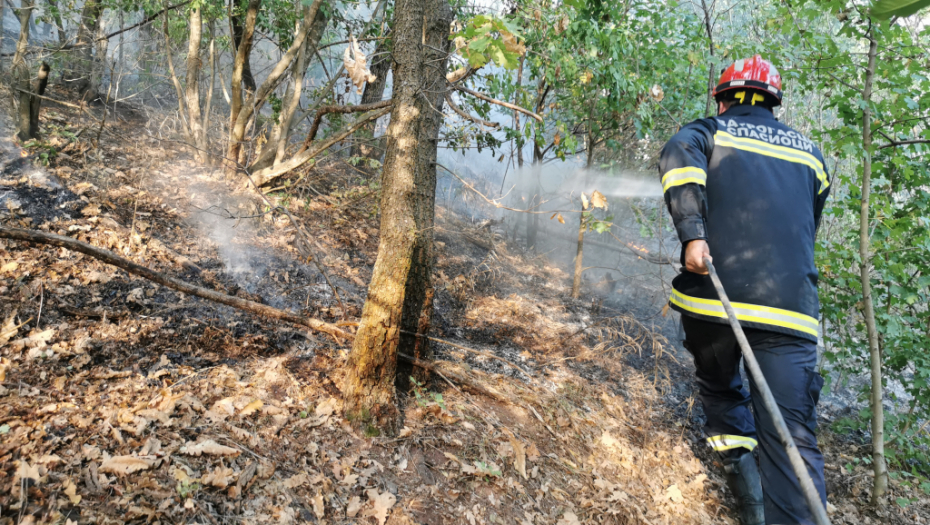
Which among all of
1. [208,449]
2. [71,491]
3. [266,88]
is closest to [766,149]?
[208,449]

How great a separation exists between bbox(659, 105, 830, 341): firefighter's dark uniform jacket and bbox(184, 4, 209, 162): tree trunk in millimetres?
5620

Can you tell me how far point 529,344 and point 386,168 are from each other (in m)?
2.72

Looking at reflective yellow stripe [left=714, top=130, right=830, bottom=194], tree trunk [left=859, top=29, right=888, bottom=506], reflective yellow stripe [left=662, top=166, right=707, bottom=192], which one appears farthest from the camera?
tree trunk [left=859, top=29, right=888, bottom=506]

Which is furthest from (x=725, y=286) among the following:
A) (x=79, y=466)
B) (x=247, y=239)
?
(x=247, y=239)

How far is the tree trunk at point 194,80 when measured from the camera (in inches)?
230

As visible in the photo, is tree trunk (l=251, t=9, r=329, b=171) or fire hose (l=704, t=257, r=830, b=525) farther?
tree trunk (l=251, t=9, r=329, b=171)

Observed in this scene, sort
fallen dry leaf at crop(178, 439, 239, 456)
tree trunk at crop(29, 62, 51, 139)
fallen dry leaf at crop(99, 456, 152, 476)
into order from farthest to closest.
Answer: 1. tree trunk at crop(29, 62, 51, 139)
2. fallen dry leaf at crop(178, 439, 239, 456)
3. fallen dry leaf at crop(99, 456, 152, 476)

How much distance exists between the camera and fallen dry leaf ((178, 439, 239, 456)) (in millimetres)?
2104

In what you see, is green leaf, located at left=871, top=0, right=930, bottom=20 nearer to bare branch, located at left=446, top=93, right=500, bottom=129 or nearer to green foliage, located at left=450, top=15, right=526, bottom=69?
green foliage, located at left=450, top=15, right=526, bottom=69

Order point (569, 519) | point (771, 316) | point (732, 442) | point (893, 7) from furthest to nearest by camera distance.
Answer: point (732, 442) < point (771, 316) < point (569, 519) < point (893, 7)

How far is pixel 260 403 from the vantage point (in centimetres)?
259

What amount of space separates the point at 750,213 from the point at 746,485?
170 cm

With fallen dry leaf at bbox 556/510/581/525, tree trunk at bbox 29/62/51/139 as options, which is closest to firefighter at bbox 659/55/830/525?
fallen dry leaf at bbox 556/510/581/525

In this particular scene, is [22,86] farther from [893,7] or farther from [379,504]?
[893,7]
